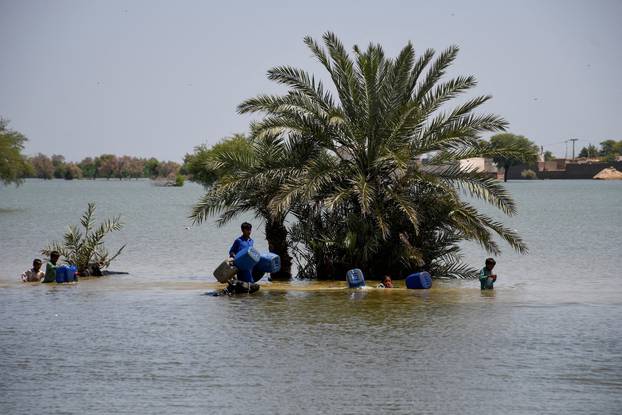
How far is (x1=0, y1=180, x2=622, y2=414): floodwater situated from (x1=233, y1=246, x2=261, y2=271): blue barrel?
612 mm

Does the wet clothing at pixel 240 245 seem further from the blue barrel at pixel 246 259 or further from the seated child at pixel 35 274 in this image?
the seated child at pixel 35 274

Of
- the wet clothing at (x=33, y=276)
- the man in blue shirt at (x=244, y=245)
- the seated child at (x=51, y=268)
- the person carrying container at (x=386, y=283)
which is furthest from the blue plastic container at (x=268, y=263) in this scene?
the wet clothing at (x=33, y=276)

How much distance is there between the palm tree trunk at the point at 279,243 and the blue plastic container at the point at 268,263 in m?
1.35

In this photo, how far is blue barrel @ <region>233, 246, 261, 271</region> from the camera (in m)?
20.2

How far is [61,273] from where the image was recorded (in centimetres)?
2275

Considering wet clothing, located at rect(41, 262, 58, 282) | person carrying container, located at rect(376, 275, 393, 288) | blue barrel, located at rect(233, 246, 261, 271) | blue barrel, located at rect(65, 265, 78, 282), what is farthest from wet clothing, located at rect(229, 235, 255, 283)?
wet clothing, located at rect(41, 262, 58, 282)

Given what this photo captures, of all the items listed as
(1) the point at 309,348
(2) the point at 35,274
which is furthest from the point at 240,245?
(1) the point at 309,348

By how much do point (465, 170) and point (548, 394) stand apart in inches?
472

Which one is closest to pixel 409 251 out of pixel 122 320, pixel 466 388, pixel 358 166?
pixel 358 166

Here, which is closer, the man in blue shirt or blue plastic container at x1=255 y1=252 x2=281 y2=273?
the man in blue shirt

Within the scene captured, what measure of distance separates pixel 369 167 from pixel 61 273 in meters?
6.97

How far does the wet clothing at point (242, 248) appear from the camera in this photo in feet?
67.1

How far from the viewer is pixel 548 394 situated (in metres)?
11.9

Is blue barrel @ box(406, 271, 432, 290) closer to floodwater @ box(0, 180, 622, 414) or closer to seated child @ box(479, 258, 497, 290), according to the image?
floodwater @ box(0, 180, 622, 414)
